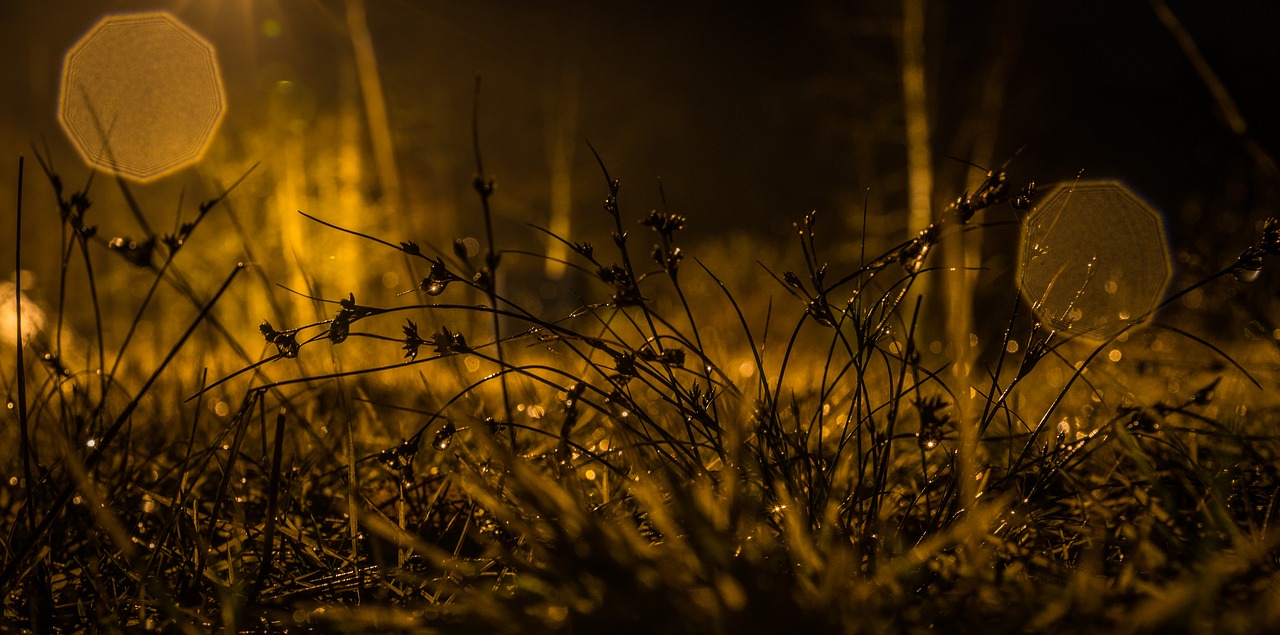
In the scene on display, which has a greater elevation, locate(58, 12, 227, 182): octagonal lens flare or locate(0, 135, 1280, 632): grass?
locate(58, 12, 227, 182): octagonal lens flare

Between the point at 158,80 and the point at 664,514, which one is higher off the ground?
the point at 158,80

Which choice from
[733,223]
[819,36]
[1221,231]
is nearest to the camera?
[1221,231]

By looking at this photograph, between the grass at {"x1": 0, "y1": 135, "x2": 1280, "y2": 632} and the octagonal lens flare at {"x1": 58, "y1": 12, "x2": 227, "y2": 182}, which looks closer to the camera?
the grass at {"x1": 0, "y1": 135, "x2": 1280, "y2": 632}

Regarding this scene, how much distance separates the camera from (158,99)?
786 cm

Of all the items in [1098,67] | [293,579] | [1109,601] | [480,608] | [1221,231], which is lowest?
[1109,601]

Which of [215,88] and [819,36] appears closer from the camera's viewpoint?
[819,36]

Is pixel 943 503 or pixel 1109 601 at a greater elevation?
pixel 943 503

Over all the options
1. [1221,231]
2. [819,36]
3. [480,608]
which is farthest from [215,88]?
[480,608]

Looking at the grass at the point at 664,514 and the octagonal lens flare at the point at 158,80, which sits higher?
the octagonal lens flare at the point at 158,80

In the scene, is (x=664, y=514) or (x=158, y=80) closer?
(x=664, y=514)

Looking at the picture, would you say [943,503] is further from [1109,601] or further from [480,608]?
[480,608]

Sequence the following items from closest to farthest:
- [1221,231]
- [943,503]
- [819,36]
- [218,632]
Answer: [218,632] → [943,503] → [1221,231] → [819,36]

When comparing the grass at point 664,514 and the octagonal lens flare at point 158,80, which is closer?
the grass at point 664,514

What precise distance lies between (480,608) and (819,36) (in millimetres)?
9096
